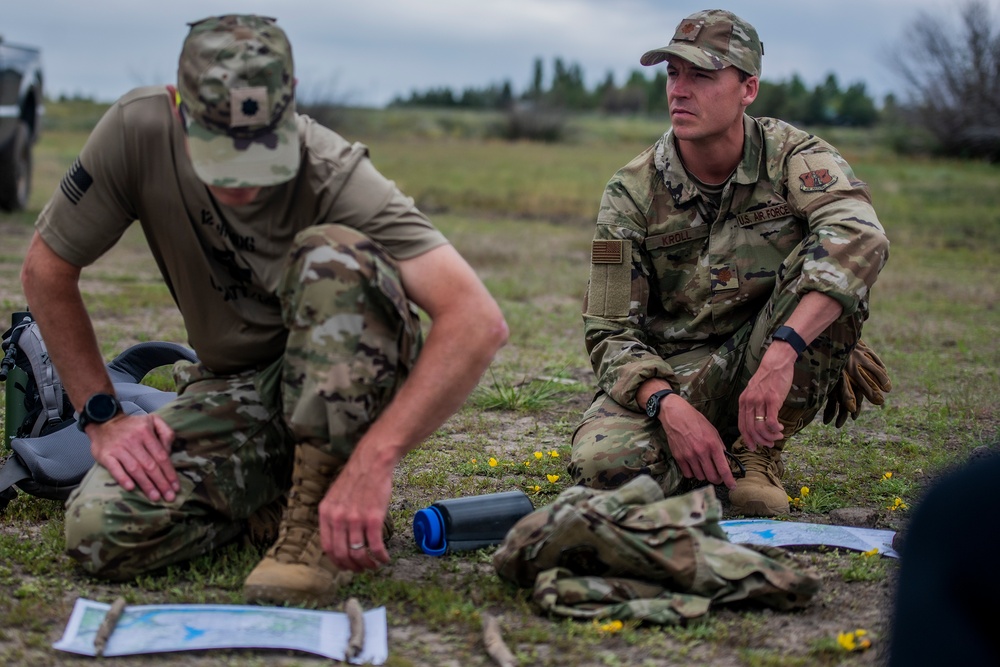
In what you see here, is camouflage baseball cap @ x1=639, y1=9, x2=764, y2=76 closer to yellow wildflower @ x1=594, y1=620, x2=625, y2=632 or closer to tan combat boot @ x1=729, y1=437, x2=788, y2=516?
tan combat boot @ x1=729, y1=437, x2=788, y2=516

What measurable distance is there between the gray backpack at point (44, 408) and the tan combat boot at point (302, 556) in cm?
77

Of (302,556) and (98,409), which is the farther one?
(98,409)

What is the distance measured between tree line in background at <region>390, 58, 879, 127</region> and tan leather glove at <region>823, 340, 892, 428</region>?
2748cm

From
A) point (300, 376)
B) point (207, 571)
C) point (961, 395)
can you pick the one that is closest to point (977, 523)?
point (300, 376)

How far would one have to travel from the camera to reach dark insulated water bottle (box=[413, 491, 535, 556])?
10.4 feet

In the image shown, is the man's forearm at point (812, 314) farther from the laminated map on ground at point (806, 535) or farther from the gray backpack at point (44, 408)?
the gray backpack at point (44, 408)

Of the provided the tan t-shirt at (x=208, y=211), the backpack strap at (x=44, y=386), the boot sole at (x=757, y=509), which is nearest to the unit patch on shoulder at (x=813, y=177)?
the boot sole at (x=757, y=509)

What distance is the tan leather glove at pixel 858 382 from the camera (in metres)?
3.96

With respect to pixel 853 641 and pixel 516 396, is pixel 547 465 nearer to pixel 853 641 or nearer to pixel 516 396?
pixel 516 396

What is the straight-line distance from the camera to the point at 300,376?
106 inches

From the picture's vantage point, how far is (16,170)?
479 inches

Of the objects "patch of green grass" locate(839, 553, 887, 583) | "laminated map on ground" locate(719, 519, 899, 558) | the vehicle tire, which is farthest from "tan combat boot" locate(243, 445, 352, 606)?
the vehicle tire

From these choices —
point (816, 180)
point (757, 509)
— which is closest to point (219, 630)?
point (757, 509)

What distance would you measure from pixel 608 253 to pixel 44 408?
1977 millimetres
